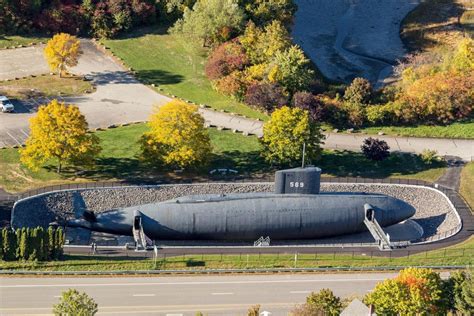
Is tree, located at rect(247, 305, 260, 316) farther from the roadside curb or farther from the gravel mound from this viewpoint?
the gravel mound

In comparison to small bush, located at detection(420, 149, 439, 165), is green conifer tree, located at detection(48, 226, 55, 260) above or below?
below

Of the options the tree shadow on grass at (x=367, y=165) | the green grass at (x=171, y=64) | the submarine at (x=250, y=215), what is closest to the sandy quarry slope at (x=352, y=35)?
the green grass at (x=171, y=64)

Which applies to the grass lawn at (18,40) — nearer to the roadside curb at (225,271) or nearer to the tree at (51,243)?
the tree at (51,243)

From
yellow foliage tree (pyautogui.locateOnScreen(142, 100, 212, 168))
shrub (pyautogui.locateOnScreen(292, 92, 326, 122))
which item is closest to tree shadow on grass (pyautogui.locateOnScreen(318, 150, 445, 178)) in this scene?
shrub (pyautogui.locateOnScreen(292, 92, 326, 122))

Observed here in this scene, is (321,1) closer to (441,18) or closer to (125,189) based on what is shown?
(441,18)

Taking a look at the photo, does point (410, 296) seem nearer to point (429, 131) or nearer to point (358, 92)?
point (429, 131)

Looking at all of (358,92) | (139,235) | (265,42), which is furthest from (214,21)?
(139,235)

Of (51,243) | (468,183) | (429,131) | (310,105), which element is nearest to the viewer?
(51,243)
